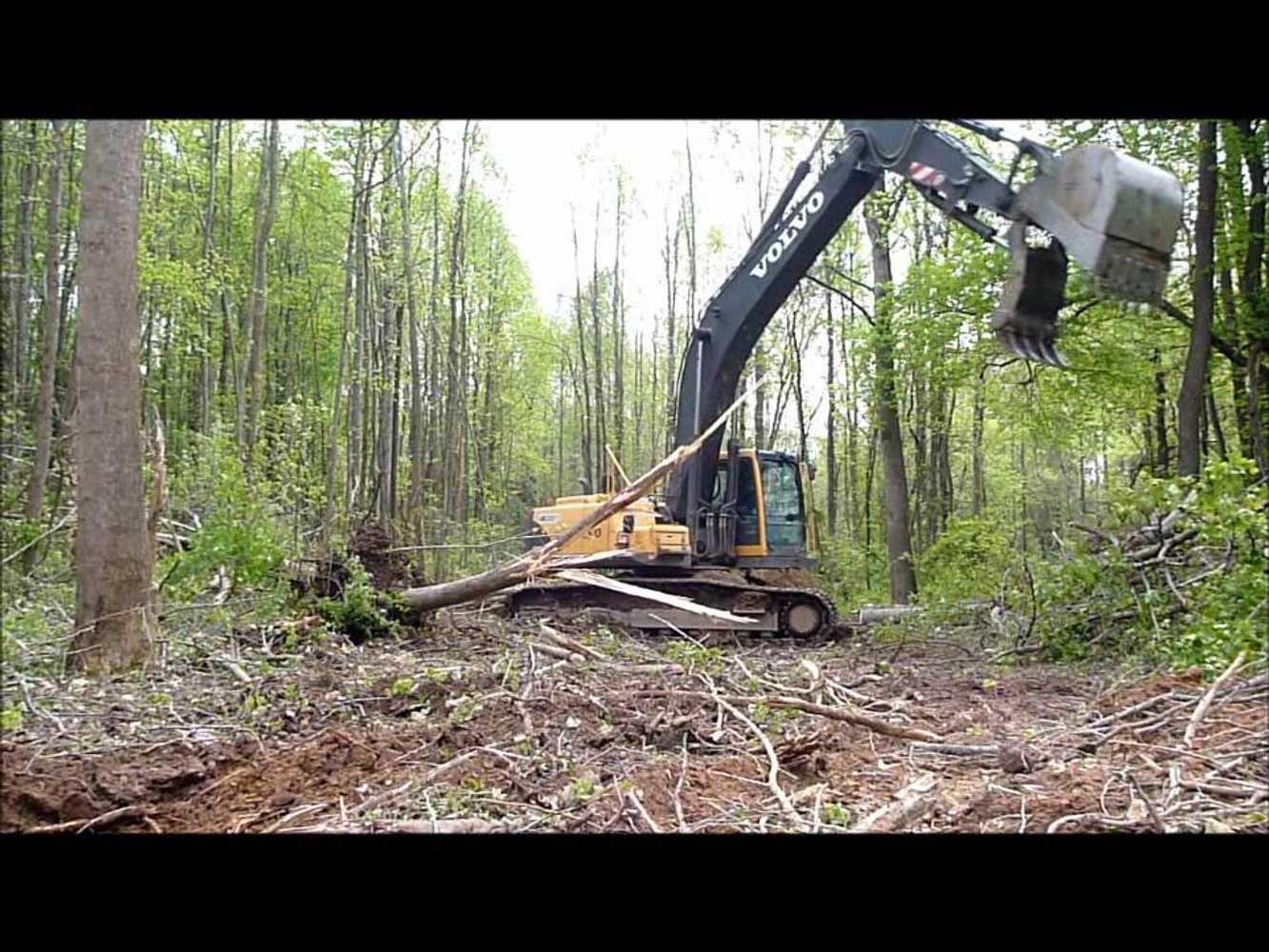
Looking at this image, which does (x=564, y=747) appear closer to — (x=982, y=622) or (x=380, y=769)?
(x=380, y=769)

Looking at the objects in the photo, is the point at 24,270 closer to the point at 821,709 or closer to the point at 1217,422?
the point at 821,709

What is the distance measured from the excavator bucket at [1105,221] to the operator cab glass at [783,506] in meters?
3.81

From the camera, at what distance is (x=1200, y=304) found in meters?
7.27

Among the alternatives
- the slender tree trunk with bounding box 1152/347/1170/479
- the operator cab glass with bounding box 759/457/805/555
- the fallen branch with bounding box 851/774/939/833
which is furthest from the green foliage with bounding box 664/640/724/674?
the slender tree trunk with bounding box 1152/347/1170/479

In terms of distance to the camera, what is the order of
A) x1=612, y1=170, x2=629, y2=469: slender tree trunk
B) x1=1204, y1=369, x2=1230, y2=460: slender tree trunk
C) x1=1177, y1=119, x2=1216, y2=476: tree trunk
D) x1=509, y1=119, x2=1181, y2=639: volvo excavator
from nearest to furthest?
x1=509, y1=119, x2=1181, y2=639: volvo excavator, x1=1177, y1=119, x2=1216, y2=476: tree trunk, x1=1204, y1=369, x2=1230, y2=460: slender tree trunk, x1=612, y1=170, x2=629, y2=469: slender tree trunk

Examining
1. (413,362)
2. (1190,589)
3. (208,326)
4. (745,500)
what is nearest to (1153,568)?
(1190,589)

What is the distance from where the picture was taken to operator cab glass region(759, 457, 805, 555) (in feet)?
26.9

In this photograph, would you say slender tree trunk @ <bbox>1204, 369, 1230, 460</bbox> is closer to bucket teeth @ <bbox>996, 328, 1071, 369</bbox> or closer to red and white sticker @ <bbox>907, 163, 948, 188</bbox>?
red and white sticker @ <bbox>907, 163, 948, 188</bbox>

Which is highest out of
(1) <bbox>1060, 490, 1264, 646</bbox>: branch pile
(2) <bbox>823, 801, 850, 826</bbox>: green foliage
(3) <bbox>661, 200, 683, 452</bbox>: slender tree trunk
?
(3) <bbox>661, 200, 683, 452</bbox>: slender tree trunk

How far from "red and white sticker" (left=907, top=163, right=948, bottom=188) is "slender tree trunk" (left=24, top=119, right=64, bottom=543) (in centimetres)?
557

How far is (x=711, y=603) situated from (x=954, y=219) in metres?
3.80
